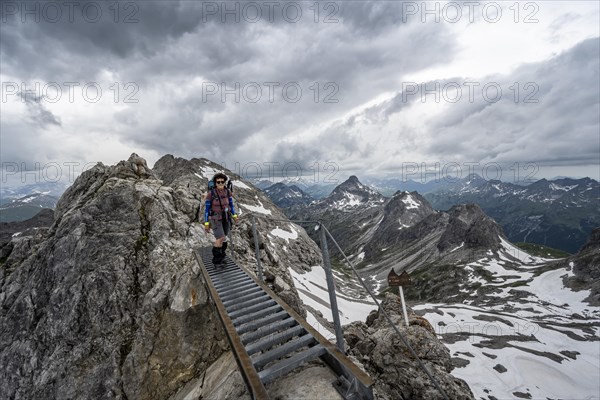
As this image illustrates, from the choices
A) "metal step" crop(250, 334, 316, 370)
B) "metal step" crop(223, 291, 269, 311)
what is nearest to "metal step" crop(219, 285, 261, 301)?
"metal step" crop(223, 291, 269, 311)

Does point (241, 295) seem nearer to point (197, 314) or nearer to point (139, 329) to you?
point (197, 314)

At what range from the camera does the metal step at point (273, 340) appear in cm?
693

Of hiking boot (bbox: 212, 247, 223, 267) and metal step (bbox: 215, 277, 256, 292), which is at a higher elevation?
hiking boot (bbox: 212, 247, 223, 267)

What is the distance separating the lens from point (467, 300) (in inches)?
3856

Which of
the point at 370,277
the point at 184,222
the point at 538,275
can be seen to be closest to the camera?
the point at 184,222

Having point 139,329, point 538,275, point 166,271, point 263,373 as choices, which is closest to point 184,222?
point 166,271

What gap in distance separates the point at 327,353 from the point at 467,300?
365ft

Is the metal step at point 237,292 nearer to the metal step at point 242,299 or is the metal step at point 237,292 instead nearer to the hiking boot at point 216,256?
the metal step at point 242,299

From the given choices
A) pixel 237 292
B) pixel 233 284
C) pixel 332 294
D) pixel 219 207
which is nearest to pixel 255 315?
pixel 237 292

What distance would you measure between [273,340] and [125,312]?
41.3 feet

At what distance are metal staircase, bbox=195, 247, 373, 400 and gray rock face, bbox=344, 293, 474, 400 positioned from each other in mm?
9920

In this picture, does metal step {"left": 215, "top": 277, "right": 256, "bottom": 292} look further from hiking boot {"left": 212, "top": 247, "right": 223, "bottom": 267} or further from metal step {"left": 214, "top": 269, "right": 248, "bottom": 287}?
hiking boot {"left": 212, "top": 247, "right": 223, "bottom": 267}

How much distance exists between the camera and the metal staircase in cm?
569

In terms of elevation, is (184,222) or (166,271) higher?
(184,222)
